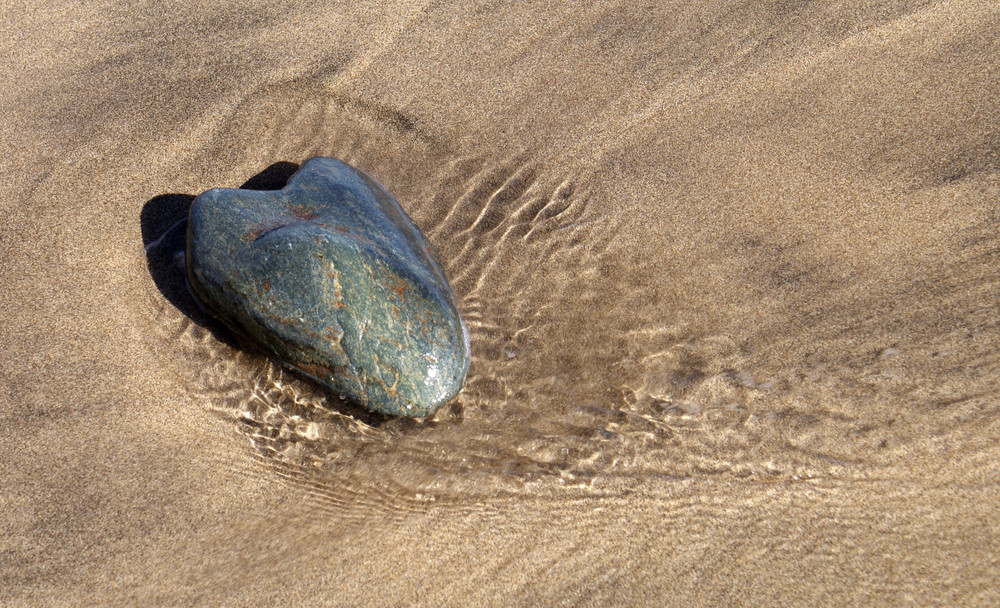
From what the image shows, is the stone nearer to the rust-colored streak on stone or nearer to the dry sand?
the rust-colored streak on stone

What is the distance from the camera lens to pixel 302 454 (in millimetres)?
2775

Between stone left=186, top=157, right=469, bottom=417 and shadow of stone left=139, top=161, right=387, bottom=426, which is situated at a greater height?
stone left=186, top=157, right=469, bottom=417

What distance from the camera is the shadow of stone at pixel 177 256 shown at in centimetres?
297

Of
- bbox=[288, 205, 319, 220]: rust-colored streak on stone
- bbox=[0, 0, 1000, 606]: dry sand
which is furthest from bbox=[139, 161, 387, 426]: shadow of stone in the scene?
bbox=[288, 205, 319, 220]: rust-colored streak on stone

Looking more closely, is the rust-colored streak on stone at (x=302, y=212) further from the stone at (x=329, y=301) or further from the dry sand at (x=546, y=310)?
the dry sand at (x=546, y=310)

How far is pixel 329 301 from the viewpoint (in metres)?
2.70

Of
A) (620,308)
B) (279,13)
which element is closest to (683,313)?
(620,308)

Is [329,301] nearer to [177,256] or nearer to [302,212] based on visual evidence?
[302,212]

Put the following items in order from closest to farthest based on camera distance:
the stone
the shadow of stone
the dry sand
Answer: the dry sand → the stone → the shadow of stone

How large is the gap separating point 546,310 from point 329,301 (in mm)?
960

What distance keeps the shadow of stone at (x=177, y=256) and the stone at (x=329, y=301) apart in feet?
0.30

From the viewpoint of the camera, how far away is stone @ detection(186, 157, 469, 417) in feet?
8.84

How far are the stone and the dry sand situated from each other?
197mm

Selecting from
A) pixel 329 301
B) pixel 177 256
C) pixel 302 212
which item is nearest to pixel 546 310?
pixel 329 301
